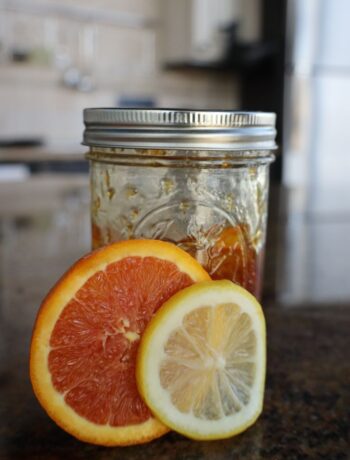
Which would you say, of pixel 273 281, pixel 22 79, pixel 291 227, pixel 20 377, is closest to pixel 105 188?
pixel 20 377

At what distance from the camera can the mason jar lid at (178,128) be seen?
34 centimetres

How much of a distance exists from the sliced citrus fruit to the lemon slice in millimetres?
13

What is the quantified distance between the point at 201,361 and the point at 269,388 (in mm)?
114

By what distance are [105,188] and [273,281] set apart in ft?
1.11

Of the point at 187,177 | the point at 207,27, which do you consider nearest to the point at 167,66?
the point at 207,27

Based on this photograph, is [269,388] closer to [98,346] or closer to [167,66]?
[98,346]

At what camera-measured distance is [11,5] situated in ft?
9.21

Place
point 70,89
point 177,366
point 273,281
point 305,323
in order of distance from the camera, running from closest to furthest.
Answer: point 177,366 < point 305,323 < point 273,281 < point 70,89

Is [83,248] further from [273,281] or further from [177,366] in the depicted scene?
[177,366]

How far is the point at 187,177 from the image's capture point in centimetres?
37

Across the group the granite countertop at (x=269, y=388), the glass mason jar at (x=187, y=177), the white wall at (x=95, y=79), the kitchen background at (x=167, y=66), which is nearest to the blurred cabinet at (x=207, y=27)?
the kitchen background at (x=167, y=66)

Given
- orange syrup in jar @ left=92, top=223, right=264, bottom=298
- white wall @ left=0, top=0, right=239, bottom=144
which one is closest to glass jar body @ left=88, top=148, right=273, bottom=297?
orange syrup in jar @ left=92, top=223, right=264, bottom=298

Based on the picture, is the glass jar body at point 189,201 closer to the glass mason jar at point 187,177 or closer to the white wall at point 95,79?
the glass mason jar at point 187,177

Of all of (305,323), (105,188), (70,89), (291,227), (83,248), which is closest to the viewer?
(105,188)
